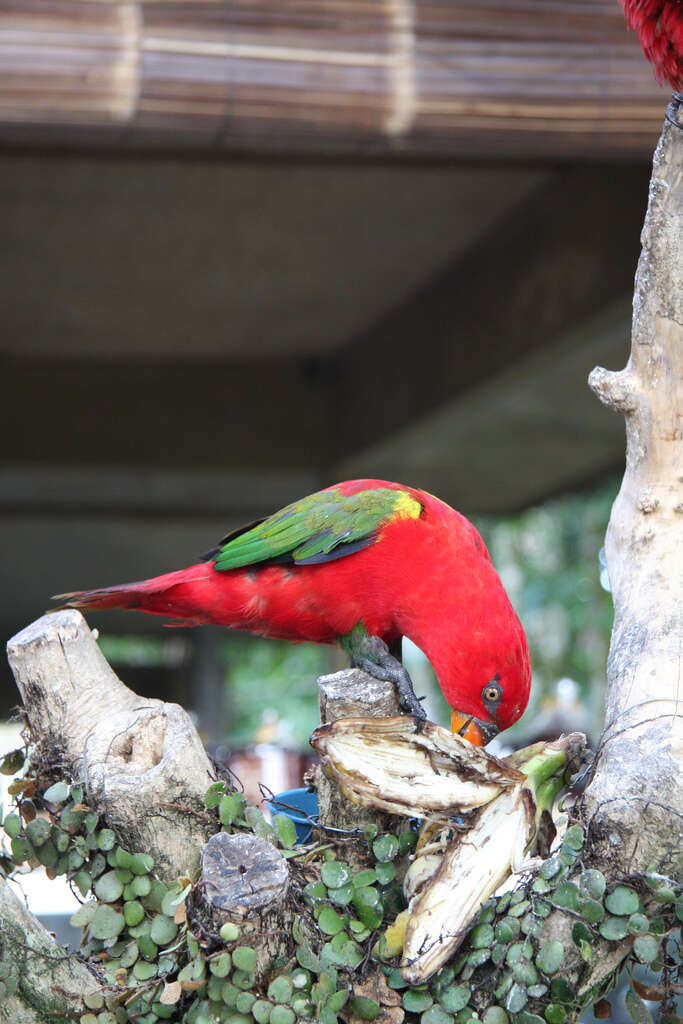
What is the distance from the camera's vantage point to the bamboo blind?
2320mm

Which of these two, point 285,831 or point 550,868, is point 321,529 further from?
point 550,868

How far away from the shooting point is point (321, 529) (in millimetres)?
1911

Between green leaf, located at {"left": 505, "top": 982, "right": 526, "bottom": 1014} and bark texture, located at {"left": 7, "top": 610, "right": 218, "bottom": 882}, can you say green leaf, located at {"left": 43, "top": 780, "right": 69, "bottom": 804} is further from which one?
green leaf, located at {"left": 505, "top": 982, "right": 526, "bottom": 1014}

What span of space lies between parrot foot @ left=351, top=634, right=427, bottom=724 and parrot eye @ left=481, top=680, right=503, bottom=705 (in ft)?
0.33

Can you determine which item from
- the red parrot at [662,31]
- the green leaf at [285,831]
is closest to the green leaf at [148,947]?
the green leaf at [285,831]

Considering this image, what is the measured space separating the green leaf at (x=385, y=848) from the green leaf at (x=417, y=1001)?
0.18 meters

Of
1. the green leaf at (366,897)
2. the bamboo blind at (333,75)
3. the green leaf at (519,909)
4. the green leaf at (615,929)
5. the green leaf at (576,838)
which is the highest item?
the bamboo blind at (333,75)

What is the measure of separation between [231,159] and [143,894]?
7.18 ft

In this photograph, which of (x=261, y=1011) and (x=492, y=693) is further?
(x=492, y=693)

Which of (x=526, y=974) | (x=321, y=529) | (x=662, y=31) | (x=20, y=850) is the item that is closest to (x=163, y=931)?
(x=20, y=850)

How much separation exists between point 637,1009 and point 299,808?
58cm

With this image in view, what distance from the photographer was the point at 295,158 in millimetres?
2885

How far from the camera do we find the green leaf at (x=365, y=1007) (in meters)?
1.39

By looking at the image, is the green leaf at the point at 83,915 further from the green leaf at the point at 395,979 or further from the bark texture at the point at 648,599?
the bark texture at the point at 648,599
